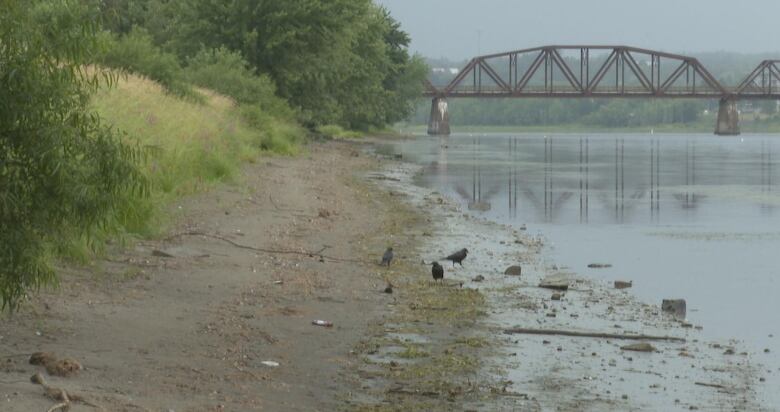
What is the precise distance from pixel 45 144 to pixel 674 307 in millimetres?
9368

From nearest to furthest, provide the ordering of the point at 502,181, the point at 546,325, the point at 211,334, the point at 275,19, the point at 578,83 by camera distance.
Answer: the point at 211,334
the point at 546,325
the point at 502,181
the point at 275,19
the point at 578,83

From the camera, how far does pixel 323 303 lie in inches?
648

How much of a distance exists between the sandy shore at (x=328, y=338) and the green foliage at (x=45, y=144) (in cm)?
109

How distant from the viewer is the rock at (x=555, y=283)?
19.3 meters

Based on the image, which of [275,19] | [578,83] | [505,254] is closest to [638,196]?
[505,254]

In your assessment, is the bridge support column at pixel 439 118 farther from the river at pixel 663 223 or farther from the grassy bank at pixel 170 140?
the grassy bank at pixel 170 140

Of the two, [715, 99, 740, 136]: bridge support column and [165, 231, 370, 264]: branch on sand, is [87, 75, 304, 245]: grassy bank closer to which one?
[165, 231, 370, 264]: branch on sand

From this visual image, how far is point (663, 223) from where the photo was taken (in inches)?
1286

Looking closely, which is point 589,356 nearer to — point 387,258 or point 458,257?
point 387,258

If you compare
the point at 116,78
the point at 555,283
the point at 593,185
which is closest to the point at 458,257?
the point at 555,283

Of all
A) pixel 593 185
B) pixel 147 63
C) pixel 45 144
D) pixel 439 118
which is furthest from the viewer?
pixel 439 118

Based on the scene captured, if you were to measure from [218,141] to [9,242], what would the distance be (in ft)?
85.7

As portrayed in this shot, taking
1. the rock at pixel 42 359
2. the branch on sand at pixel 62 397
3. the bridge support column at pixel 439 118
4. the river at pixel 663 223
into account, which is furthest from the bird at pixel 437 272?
the bridge support column at pixel 439 118

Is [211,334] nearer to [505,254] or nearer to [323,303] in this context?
[323,303]
